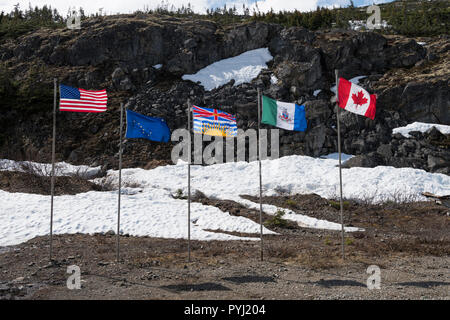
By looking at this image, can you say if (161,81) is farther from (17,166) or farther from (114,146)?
(17,166)

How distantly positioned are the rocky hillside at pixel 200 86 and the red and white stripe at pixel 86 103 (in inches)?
726

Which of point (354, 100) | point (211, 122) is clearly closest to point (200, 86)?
point (211, 122)

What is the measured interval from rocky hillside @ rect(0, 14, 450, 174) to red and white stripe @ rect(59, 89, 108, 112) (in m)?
18.4

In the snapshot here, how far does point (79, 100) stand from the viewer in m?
11.0

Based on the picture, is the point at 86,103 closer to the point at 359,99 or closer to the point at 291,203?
the point at 359,99

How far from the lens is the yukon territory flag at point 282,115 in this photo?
1149 centimetres

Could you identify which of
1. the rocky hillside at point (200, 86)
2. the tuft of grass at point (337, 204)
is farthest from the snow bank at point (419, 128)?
the tuft of grass at point (337, 204)

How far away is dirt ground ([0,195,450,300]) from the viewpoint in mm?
8031

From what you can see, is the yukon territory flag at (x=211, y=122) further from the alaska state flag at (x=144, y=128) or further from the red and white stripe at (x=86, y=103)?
the red and white stripe at (x=86, y=103)

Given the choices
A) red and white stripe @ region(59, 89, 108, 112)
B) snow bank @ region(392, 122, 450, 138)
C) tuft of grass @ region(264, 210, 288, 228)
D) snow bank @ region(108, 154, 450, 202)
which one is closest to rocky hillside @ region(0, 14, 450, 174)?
snow bank @ region(392, 122, 450, 138)
